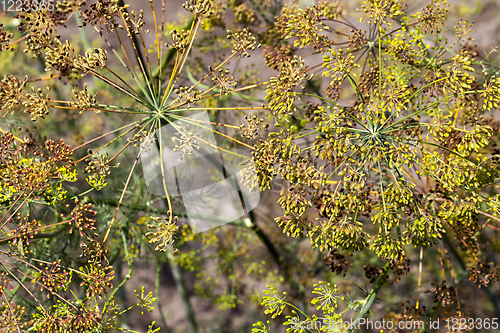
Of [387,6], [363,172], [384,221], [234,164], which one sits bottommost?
[384,221]

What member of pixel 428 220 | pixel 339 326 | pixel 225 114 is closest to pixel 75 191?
pixel 225 114

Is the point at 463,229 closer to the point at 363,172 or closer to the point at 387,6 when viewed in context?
the point at 363,172

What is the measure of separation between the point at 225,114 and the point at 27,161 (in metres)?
2.22

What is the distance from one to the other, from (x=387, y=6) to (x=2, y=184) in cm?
281

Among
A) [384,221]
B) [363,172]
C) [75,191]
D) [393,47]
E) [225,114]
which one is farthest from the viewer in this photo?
[225,114]

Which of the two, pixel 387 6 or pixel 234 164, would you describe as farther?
pixel 234 164

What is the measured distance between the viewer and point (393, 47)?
2.23 m

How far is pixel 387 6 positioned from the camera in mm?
2111

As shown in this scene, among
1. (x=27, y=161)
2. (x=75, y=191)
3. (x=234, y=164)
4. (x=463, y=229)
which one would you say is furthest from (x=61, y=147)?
(x=463, y=229)

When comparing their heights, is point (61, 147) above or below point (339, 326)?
above

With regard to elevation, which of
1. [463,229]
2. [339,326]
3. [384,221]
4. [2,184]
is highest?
[2,184]

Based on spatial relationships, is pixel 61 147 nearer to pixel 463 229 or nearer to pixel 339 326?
pixel 339 326

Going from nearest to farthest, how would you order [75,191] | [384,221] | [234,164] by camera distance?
[384,221] → [75,191] → [234,164]

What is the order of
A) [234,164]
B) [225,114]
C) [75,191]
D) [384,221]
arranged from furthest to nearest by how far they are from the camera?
[225,114] < [234,164] < [75,191] < [384,221]
